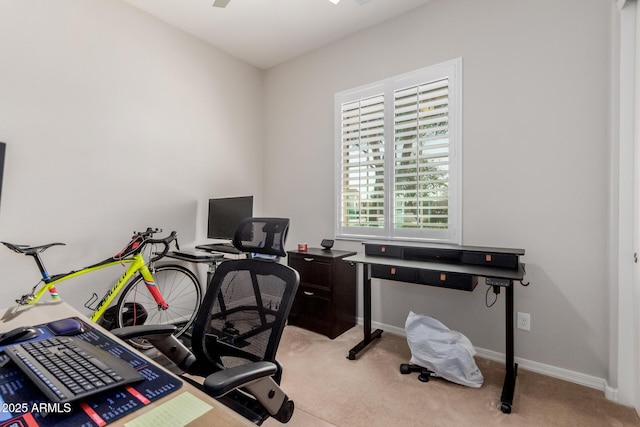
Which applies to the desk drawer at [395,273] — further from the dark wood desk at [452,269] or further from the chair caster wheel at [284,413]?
the chair caster wheel at [284,413]

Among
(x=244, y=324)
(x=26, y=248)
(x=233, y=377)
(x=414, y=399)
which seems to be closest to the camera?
(x=233, y=377)

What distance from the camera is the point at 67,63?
2.54 metres

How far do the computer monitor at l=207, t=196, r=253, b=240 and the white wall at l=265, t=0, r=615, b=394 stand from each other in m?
1.67

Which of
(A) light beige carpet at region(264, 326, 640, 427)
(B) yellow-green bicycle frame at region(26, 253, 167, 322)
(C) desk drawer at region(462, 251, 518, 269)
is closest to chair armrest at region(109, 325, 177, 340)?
(A) light beige carpet at region(264, 326, 640, 427)

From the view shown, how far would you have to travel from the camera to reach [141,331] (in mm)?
1308

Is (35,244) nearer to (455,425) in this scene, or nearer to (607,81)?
(455,425)

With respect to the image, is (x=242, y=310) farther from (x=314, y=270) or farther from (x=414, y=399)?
(x=314, y=270)

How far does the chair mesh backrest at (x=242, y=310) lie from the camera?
A: 4.39 ft

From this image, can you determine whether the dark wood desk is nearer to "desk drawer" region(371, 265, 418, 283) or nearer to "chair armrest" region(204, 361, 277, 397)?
"desk drawer" region(371, 265, 418, 283)

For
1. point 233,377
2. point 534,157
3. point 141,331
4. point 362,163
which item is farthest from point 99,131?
point 534,157

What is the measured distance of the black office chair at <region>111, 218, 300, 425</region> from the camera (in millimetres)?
1257

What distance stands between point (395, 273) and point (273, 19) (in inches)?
108

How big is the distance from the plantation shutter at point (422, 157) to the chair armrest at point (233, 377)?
220cm

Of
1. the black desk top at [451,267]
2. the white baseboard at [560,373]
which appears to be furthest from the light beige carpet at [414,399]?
the black desk top at [451,267]
